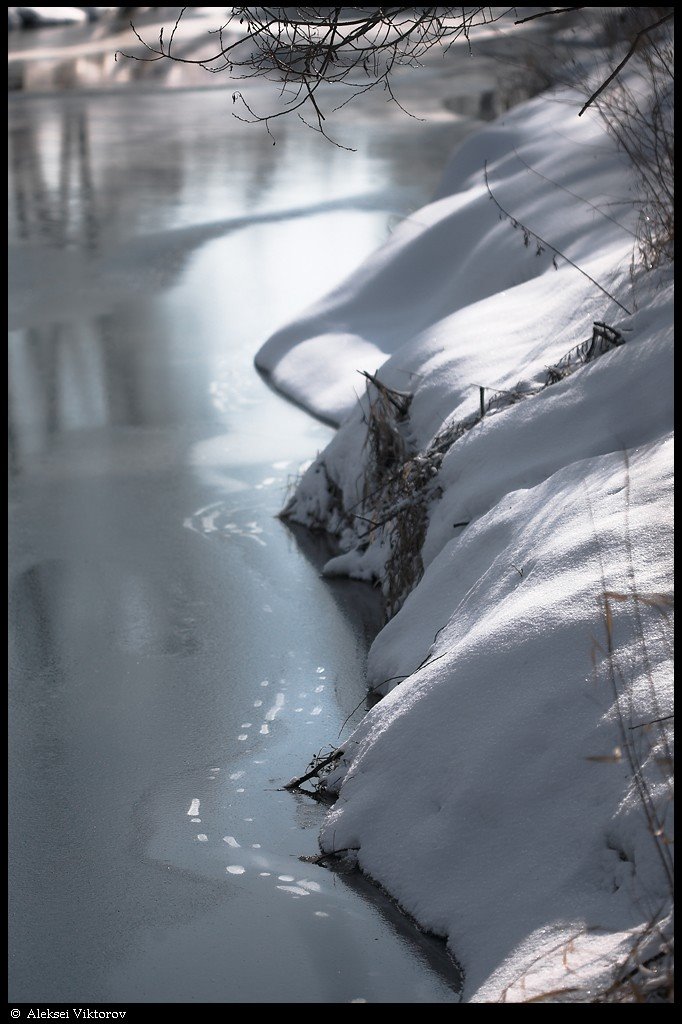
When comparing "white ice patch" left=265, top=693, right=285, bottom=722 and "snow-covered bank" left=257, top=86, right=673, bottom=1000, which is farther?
"white ice patch" left=265, top=693, right=285, bottom=722

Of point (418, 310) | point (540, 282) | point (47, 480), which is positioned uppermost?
point (540, 282)

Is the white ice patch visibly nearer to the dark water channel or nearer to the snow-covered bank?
the dark water channel

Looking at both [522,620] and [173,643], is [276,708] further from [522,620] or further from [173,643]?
[522,620]

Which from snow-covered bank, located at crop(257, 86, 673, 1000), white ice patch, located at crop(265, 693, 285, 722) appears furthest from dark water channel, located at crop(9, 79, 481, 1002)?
snow-covered bank, located at crop(257, 86, 673, 1000)

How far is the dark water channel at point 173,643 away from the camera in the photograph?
2.76 meters

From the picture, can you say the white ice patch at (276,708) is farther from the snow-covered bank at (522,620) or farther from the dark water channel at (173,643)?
the snow-covered bank at (522,620)

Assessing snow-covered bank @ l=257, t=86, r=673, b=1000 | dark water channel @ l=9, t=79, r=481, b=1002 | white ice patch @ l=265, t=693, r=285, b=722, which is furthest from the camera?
white ice patch @ l=265, t=693, r=285, b=722

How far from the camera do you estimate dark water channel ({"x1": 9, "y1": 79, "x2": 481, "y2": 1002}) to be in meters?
2.76

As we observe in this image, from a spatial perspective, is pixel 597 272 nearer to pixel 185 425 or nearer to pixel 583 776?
pixel 185 425

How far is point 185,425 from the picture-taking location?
6.48 metres

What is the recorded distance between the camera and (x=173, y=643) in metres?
4.29

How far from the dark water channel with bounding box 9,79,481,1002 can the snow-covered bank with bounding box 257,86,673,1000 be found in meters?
0.23

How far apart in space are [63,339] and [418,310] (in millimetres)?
2390

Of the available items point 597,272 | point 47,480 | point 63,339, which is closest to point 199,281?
point 63,339
